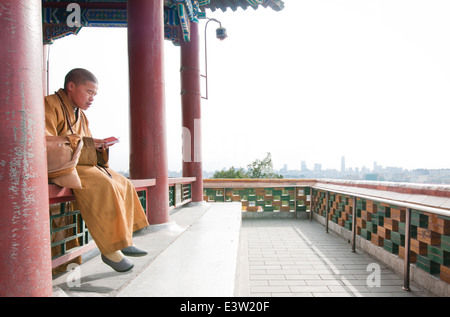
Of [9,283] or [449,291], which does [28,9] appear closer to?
[9,283]

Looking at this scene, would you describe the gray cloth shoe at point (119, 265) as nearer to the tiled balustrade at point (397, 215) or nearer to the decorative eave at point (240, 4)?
the tiled balustrade at point (397, 215)

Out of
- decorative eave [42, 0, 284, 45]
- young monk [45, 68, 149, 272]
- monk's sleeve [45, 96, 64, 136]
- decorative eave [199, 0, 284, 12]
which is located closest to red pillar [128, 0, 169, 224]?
young monk [45, 68, 149, 272]

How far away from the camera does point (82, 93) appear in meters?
1.95

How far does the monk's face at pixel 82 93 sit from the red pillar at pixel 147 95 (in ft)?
4.22

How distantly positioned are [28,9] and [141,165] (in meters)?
2.33

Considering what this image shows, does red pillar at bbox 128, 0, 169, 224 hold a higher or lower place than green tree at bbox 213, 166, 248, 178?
higher

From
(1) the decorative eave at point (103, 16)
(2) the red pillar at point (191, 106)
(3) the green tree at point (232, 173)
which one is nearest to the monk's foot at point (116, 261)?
(2) the red pillar at point (191, 106)

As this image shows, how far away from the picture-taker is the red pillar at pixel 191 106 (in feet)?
18.1

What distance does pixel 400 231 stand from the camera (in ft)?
10.9

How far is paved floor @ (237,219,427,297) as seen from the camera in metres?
2.89

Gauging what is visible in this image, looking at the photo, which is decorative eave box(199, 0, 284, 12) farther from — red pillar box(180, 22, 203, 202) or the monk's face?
the monk's face

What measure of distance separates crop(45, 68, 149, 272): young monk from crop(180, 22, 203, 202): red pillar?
11.9 feet

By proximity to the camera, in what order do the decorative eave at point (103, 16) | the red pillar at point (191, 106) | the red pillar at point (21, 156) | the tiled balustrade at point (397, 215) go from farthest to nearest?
1. the red pillar at point (191, 106)
2. the decorative eave at point (103, 16)
3. the tiled balustrade at point (397, 215)
4. the red pillar at point (21, 156)

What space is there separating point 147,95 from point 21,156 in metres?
2.29
